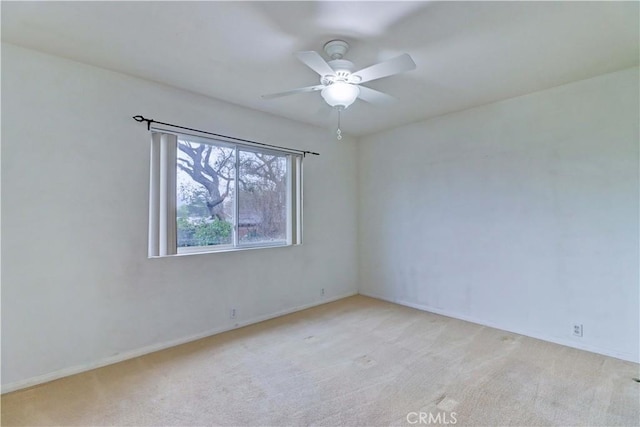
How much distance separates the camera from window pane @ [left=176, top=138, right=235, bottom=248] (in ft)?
10.3

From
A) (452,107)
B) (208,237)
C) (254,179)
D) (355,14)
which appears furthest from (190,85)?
(452,107)

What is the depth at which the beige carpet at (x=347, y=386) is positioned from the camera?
195cm

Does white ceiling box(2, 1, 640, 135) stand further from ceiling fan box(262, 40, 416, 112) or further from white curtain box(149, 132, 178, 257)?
white curtain box(149, 132, 178, 257)

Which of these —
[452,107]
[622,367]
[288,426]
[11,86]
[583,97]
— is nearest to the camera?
[288,426]

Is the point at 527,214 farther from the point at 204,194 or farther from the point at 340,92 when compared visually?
the point at 204,194

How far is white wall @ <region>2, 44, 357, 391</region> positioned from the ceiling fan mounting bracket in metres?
1.61

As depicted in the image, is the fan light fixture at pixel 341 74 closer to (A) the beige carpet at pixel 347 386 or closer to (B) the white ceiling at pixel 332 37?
(B) the white ceiling at pixel 332 37

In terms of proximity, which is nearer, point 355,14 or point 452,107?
point 355,14

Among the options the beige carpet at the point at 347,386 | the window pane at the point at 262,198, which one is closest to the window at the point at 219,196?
the window pane at the point at 262,198

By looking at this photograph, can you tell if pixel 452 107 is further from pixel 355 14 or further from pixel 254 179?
pixel 254 179

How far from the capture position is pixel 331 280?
181 inches

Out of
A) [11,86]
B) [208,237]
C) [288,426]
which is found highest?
[11,86]

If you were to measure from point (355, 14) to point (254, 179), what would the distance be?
223cm

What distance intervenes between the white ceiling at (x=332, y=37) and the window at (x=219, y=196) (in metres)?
0.70
